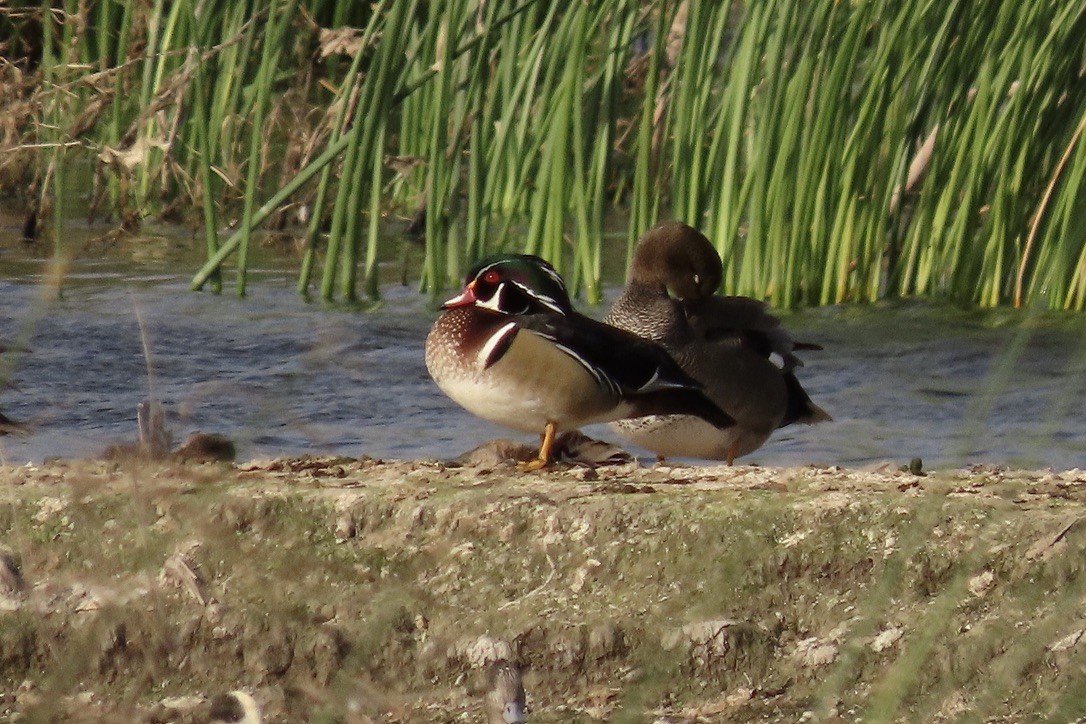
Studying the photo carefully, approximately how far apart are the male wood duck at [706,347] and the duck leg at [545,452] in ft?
1.65

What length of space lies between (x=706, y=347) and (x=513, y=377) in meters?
1.03

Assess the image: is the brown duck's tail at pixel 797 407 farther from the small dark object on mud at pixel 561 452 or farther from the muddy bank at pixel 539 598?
the muddy bank at pixel 539 598

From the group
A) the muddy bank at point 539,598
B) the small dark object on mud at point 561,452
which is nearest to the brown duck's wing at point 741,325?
the small dark object on mud at point 561,452

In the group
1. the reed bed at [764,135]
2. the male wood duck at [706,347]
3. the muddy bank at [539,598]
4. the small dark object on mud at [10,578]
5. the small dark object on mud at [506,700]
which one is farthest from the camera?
the reed bed at [764,135]

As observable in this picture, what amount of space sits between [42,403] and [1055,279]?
3.38m

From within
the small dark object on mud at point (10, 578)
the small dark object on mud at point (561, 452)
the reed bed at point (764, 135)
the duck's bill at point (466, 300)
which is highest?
the reed bed at point (764, 135)

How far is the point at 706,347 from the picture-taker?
4988 millimetres

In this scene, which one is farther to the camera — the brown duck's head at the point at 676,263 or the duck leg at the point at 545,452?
the brown duck's head at the point at 676,263

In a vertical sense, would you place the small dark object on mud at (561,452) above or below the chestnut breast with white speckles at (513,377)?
below

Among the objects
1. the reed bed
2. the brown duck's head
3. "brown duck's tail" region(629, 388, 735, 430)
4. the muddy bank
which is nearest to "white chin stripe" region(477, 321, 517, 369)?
"brown duck's tail" region(629, 388, 735, 430)

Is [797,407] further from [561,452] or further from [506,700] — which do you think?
[506,700]

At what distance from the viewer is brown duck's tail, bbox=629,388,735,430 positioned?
4297 mm

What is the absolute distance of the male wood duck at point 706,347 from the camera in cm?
475

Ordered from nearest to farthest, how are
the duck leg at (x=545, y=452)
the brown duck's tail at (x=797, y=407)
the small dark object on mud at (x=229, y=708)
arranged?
1. the small dark object on mud at (x=229, y=708)
2. the duck leg at (x=545, y=452)
3. the brown duck's tail at (x=797, y=407)
